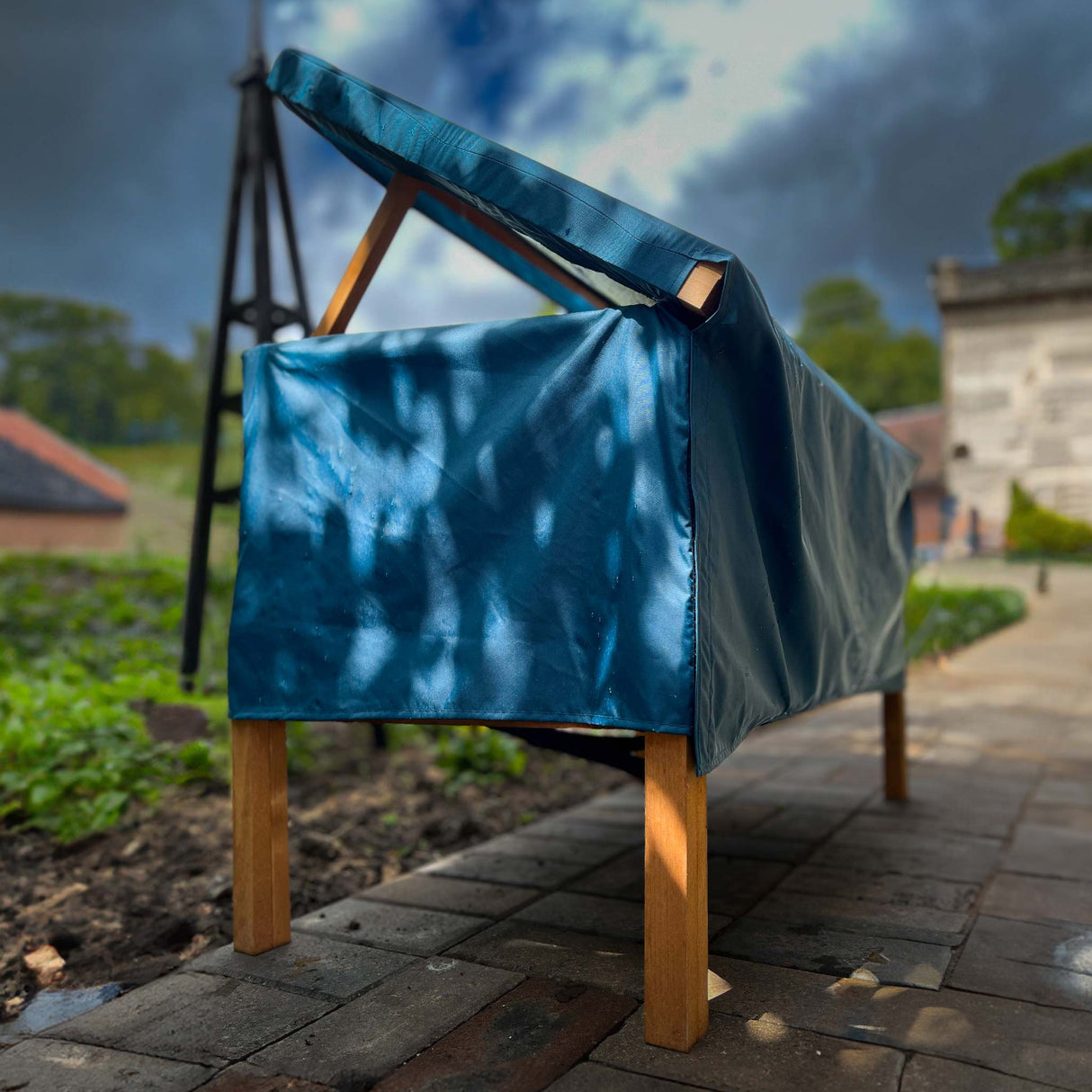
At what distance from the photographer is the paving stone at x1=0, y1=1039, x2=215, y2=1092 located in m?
1.51

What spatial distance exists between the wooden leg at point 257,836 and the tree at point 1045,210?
113ft

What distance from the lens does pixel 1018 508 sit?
18.3m

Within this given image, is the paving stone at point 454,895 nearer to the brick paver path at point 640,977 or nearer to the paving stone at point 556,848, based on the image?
the brick paver path at point 640,977

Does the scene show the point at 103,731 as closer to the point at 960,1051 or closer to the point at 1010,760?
the point at 960,1051

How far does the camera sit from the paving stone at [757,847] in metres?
2.89

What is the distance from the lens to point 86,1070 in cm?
157

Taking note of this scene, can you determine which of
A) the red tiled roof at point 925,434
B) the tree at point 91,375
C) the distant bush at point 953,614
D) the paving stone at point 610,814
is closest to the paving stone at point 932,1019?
the paving stone at point 610,814

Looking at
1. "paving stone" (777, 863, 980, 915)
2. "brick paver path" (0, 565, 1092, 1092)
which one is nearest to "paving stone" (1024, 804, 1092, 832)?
"brick paver path" (0, 565, 1092, 1092)

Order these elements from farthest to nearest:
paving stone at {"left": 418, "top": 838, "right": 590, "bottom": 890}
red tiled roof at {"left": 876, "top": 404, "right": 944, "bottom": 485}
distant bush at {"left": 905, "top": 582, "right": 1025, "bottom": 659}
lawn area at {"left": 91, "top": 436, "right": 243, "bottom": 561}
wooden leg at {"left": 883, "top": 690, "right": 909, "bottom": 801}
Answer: lawn area at {"left": 91, "top": 436, "right": 243, "bottom": 561} → red tiled roof at {"left": 876, "top": 404, "right": 944, "bottom": 485} → distant bush at {"left": 905, "top": 582, "right": 1025, "bottom": 659} → wooden leg at {"left": 883, "top": 690, "right": 909, "bottom": 801} → paving stone at {"left": 418, "top": 838, "right": 590, "bottom": 890}

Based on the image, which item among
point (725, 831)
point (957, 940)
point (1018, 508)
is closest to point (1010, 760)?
point (725, 831)

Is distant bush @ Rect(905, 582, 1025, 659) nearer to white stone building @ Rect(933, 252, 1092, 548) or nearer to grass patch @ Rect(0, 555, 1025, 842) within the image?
grass patch @ Rect(0, 555, 1025, 842)

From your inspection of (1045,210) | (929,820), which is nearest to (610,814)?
(929,820)

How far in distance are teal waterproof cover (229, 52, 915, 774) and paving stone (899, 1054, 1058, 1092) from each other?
601 millimetres

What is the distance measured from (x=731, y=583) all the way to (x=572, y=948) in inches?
39.1
